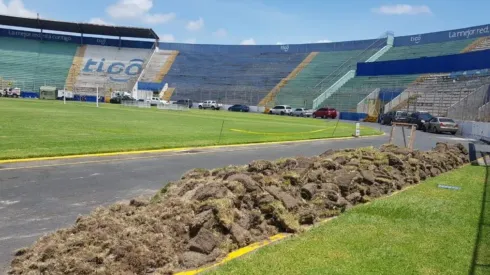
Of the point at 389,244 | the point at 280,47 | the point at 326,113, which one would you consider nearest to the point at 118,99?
the point at 280,47

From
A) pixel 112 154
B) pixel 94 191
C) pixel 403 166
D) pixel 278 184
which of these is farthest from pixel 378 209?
pixel 112 154

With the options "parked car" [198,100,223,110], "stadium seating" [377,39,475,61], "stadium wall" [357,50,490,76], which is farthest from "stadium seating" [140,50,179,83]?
"stadium seating" [377,39,475,61]

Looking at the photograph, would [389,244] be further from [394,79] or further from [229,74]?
[229,74]

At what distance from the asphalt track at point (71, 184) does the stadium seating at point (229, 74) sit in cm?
6218

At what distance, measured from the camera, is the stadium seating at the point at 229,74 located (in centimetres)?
7681

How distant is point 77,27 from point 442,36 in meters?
63.1

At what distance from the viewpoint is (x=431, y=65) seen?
2138 inches

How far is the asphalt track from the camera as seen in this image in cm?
598

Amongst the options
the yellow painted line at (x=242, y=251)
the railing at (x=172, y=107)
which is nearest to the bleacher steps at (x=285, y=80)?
the railing at (x=172, y=107)

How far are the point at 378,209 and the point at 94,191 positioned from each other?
4968 mm

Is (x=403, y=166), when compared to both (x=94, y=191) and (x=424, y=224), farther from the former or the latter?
(x=94, y=191)

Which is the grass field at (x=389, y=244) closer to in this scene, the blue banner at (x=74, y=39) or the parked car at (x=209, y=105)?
the parked car at (x=209, y=105)

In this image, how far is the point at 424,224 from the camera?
6.57 m

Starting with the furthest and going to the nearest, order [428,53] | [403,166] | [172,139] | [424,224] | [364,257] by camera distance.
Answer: [428,53], [172,139], [403,166], [424,224], [364,257]
